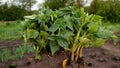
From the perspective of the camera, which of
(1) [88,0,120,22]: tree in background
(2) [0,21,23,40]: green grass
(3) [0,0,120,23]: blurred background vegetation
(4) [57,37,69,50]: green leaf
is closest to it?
(4) [57,37,69,50]: green leaf

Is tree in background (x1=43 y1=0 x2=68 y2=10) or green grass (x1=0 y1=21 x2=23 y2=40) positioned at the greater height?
tree in background (x1=43 y1=0 x2=68 y2=10)

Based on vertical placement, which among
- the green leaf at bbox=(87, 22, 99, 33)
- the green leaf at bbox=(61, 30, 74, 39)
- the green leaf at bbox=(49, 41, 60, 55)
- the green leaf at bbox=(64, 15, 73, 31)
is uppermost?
the green leaf at bbox=(64, 15, 73, 31)

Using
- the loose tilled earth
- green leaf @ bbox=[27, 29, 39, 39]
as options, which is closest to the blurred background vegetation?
the loose tilled earth

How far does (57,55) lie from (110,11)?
862 cm

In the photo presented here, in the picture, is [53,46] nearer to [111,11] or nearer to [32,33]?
[32,33]

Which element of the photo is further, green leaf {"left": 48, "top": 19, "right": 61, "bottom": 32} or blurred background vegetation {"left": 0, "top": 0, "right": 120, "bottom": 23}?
blurred background vegetation {"left": 0, "top": 0, "right": 120, "bottom": 23}

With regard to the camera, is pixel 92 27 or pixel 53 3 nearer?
pixel 92 27

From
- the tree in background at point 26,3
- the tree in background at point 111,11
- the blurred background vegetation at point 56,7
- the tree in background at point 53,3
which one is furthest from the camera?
the tree in background at point 26,3

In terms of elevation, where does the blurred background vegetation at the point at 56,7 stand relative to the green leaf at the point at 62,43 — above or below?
below

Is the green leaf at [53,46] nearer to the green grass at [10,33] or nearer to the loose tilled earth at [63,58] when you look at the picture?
the loose tilled earth at [63,58]

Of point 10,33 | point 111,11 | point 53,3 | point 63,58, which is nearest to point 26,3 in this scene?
point 53,3

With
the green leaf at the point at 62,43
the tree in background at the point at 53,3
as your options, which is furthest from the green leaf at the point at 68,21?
the tree in background at the point at 53,3

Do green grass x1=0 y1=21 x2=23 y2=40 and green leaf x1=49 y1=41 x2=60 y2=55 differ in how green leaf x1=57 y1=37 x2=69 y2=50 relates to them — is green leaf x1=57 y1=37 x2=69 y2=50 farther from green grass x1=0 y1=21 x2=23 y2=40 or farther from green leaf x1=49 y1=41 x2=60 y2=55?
green grass x1=0 y1=21 x2=23 y2=40

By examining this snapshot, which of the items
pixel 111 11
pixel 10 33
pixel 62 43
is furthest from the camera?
pixel 111 11
